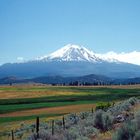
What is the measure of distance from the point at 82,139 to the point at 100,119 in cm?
895

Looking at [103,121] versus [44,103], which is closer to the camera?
[103,121]

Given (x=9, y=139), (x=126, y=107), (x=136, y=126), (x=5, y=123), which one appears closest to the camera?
(x=136, y=126)

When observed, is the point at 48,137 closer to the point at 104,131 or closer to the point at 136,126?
the point at 136,126

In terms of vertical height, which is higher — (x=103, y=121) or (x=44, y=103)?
(x=103, y=121)

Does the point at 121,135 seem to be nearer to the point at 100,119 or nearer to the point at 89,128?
the point at 89,128

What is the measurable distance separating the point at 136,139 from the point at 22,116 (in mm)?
46958

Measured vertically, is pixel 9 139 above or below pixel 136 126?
below

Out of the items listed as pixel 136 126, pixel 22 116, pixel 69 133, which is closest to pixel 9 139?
pixel 69 133

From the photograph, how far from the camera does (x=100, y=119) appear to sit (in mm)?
33656

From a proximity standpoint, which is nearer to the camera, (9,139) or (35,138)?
(35,138)

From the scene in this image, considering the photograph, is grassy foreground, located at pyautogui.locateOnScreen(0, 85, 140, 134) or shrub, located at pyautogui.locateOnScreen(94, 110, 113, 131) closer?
shrub, located at pyautogui.locateOnScreen(94, 110, 113, 131)

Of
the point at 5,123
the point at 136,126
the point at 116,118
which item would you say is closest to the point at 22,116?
the point at 5,123

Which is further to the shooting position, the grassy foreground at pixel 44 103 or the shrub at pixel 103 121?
the grassy foreground at pixel 44 103

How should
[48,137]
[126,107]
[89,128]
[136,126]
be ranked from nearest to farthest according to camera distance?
[136,126] < [48,137] < [89,128] < [126,107]
